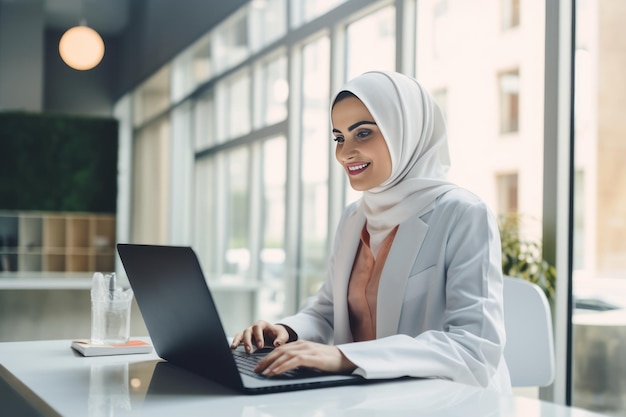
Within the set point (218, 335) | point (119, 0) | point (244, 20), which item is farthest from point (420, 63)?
point (119, 0)

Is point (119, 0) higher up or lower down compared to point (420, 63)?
higher up

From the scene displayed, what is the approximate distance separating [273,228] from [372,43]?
1.81m

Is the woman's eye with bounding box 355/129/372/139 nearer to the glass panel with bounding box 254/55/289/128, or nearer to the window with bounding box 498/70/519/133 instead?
the window with bounding box 498/70/519/133

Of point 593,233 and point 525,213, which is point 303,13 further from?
point 593,233

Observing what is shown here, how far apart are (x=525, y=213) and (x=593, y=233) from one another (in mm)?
355

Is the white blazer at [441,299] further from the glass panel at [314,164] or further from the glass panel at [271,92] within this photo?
the glass panel at [271,92]

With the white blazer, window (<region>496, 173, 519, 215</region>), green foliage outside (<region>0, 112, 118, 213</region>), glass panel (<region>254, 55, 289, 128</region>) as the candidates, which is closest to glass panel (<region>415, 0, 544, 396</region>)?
window (<region>496, 173, 519, 215</region>)

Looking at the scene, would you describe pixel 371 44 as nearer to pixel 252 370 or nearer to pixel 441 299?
pixel 441 299

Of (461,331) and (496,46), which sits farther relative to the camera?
(496,46)

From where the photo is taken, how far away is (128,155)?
9.80 m

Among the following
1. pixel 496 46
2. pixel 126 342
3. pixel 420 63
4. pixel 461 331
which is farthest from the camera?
pixel 420 63

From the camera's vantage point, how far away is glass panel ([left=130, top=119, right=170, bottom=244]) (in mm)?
8648

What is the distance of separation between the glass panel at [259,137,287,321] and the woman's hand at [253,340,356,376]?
155 inches

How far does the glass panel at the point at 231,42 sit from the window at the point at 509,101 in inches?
113
